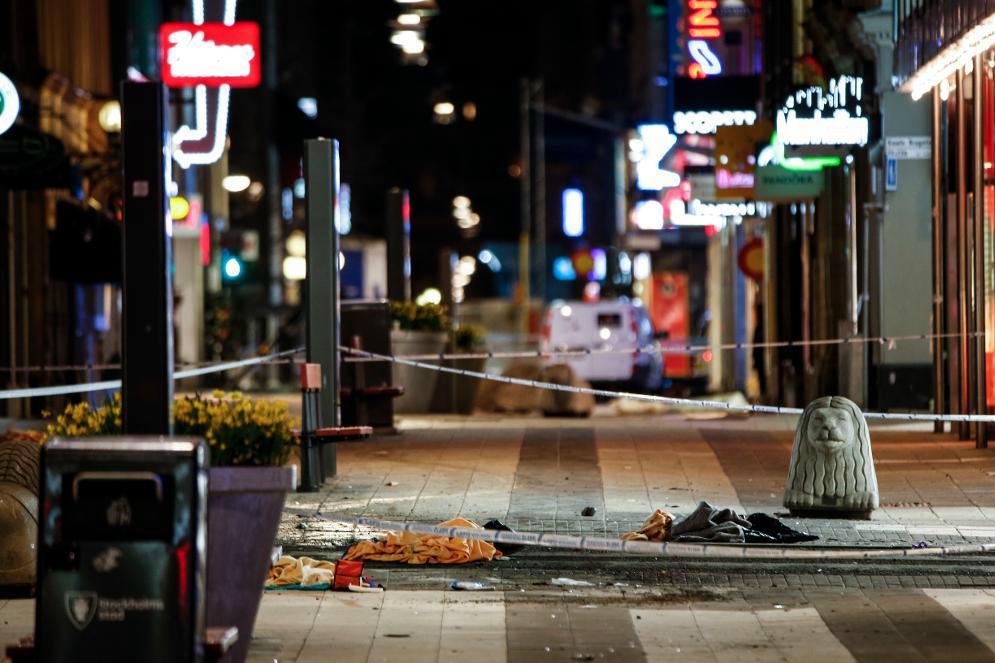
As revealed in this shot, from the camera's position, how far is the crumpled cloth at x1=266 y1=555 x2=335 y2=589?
9.90m

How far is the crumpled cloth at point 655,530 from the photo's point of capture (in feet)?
36.2

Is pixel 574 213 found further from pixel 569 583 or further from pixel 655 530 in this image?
pixel 569 583

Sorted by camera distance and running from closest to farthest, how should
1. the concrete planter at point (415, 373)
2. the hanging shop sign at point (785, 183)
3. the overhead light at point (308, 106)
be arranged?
the concrete planter at point (415, 373)
the hanging shop sign at point (785, 183)
the overhead light at point (308, 106)

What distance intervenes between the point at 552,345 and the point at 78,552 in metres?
29.0

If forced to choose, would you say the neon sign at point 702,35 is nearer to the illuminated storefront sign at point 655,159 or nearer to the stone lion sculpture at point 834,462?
the illuminated storefront sign at point 655,159

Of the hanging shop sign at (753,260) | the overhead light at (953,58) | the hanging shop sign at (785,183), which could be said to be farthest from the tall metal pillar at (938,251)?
the hanging shop sign at (753,260)

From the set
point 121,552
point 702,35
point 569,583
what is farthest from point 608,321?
point 121,552

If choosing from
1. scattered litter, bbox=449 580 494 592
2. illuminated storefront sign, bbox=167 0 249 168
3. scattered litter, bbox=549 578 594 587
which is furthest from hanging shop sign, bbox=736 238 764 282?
scattered litter, bbox=449 580 494 592

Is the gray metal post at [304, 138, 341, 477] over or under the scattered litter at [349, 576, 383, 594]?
over

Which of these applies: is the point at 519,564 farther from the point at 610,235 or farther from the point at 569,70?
the point at 569,70

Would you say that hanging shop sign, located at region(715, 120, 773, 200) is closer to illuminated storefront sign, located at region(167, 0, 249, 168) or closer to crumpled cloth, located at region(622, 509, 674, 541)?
illuminated storefront sign, located at region(167, 0, 249, 168)

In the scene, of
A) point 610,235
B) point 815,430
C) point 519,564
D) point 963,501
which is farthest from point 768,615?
point 610,235

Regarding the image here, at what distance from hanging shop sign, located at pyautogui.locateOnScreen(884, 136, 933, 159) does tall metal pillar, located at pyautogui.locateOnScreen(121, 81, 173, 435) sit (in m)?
14.6

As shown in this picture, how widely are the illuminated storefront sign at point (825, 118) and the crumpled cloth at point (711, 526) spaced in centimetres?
1044
